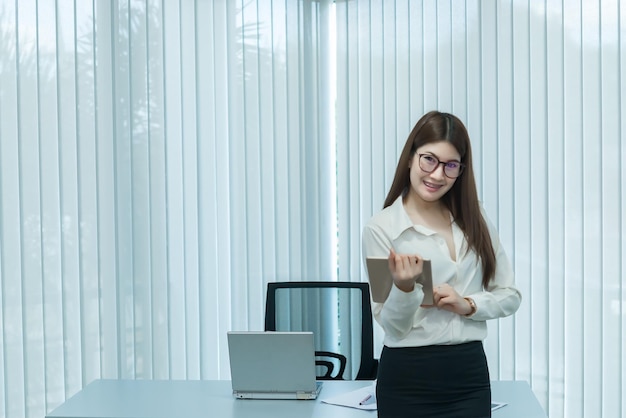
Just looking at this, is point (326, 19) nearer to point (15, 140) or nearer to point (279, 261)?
point (279, 261)

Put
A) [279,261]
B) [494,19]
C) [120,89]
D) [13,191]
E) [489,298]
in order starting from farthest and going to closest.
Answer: [279,261]
[494,19]
[120,89]
[13,191]
[489,298]

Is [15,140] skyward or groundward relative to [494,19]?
groundward

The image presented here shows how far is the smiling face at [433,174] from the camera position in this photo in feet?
6.02

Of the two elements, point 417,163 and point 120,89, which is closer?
point 417,163

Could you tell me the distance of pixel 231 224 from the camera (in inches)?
152

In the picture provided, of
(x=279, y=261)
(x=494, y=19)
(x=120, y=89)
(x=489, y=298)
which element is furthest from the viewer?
(x=279, y=261)

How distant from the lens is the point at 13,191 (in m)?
3.01

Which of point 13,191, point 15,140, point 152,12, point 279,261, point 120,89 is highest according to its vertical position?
point 152,12

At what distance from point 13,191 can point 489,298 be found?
6.67 ft

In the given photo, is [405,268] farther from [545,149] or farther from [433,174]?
[545,149]

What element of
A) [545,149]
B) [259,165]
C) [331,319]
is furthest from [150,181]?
[545,149]

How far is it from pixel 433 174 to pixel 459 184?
13 cm

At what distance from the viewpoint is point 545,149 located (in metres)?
3.69

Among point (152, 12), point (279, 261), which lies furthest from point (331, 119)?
point (152, 12)
